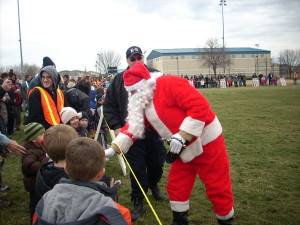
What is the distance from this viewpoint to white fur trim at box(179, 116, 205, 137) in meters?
2.54

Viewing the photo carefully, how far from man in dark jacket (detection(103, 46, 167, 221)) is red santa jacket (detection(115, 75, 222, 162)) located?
0.88 m

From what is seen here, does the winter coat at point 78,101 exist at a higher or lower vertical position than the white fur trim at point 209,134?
higher

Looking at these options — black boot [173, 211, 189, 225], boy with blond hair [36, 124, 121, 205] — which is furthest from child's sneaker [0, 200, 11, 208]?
black boot [173, 211, 189, 225]

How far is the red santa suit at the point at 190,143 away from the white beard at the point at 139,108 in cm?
5

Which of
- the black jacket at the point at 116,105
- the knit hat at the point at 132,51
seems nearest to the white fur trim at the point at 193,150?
the black jacket at the point at 116,105

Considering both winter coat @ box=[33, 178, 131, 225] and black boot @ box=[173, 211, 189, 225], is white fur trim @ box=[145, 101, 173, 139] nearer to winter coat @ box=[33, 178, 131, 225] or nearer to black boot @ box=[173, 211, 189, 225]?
black boot @ box=[173, 211, 189, 225]

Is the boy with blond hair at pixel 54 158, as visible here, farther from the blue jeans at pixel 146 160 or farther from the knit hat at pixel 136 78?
the blue jeans at pixel 146 160

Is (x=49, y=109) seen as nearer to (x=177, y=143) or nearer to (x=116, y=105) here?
(x=116, y=105)

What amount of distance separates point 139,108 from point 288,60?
250ft

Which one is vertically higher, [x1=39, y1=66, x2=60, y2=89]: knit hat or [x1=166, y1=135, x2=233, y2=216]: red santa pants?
[x1=39, y1=66, x2=60, y2=89]: knit hat

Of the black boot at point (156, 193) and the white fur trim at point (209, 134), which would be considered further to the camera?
the black boot at point (156, 193)

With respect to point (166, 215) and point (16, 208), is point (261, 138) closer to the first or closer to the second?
point (166, 215)

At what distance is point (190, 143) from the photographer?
2695 millimetres

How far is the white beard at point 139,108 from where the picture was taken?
2.83m
